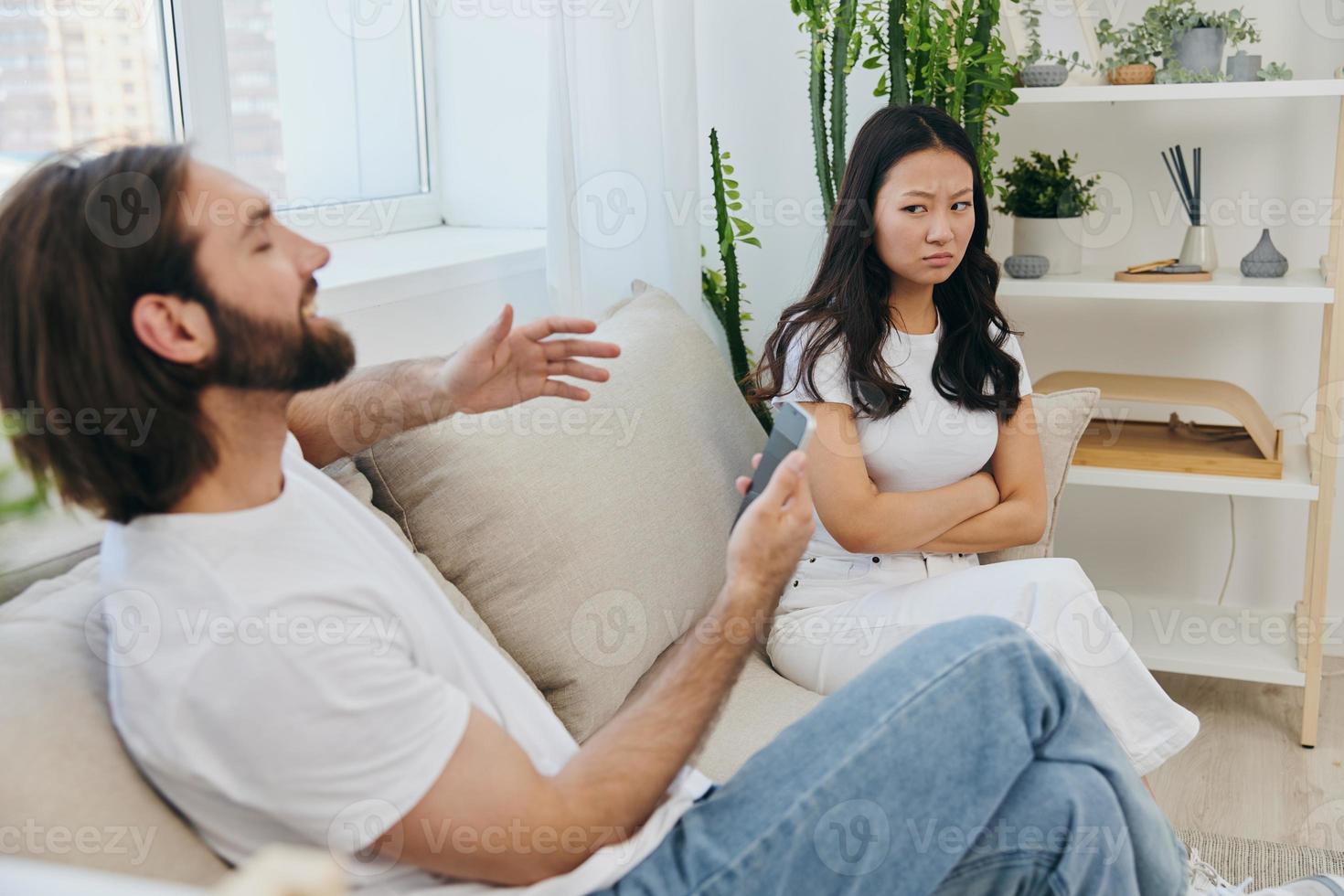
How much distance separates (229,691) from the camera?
0.84 m

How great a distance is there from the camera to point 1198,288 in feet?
7.33

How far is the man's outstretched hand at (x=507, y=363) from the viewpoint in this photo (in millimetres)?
1295

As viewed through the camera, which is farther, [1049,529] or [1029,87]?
[1029,87]

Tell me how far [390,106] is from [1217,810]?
6.16 ft

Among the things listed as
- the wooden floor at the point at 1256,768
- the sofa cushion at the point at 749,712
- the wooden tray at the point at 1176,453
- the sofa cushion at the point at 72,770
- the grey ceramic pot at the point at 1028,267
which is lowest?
the wooden floor at the point at 1256,768

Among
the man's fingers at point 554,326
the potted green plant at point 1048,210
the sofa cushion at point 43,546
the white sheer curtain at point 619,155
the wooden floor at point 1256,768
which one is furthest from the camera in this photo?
the potted green plant at point 1048,210

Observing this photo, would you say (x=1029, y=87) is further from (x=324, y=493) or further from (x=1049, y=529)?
(x=324, y=493)

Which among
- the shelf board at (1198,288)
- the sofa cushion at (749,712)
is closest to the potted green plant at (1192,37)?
the shelf board at (1198,288)

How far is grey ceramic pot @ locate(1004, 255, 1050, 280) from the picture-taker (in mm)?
2373

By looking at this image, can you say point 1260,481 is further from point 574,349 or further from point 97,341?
point 97,341

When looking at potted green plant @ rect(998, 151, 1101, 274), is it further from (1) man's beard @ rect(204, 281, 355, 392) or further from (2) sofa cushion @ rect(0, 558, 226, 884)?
(2) sofa cushion @ rect(0, 558, 226, 884)

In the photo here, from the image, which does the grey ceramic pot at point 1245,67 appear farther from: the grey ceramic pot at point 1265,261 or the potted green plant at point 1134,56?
the grey ceramic pot at point 1265,261

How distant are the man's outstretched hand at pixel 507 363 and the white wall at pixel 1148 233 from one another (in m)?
1.21

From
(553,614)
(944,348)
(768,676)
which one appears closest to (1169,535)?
(944,348)
